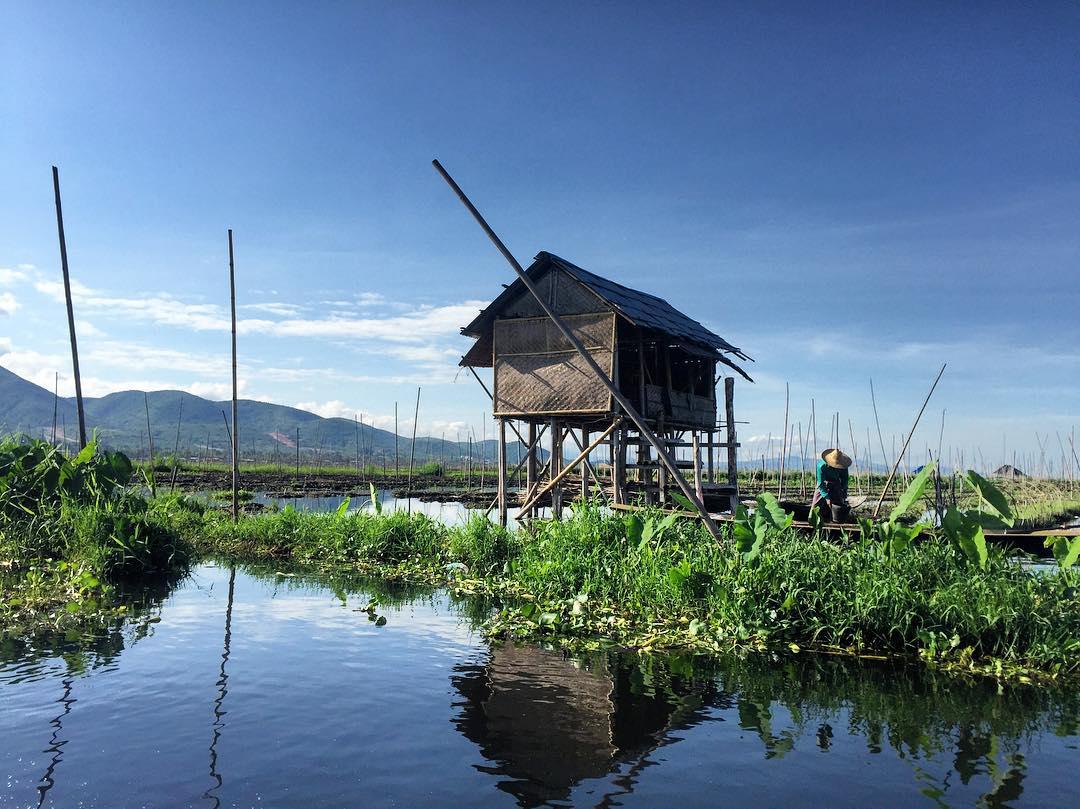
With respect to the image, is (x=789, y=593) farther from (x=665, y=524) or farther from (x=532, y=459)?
(x=532, y=459)

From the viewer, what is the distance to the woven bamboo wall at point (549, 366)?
45.8ft

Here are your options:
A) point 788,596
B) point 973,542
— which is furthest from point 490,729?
point 973,542

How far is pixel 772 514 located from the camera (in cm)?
751

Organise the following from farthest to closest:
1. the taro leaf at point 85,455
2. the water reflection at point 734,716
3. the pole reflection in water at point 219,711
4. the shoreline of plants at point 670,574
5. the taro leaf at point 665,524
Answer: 1. the taro leaf at point 85,455
2. the taro leaf at point 665,524
3. the shoreline of plants at point 670,574
4. the water reflection at point 734,716
5. the pole reflection in water at point 219,711

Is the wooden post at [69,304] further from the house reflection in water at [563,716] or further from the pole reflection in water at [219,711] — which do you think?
the house reflection in water at [563,716]

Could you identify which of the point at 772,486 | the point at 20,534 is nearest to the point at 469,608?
the point at 20,534

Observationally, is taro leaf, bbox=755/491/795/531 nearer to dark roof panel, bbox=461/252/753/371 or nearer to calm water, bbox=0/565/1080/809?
calm water, bbox=0/565/1080/809

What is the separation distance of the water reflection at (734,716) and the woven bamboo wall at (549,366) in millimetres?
7647

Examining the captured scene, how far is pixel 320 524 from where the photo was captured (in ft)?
44.2

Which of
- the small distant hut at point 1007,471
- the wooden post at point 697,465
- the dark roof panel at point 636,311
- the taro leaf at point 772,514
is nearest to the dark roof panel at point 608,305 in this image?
the dark roof panel at point 636,311

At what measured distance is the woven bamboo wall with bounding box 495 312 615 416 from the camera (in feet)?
45.8

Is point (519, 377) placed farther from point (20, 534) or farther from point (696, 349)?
point (20, 534)

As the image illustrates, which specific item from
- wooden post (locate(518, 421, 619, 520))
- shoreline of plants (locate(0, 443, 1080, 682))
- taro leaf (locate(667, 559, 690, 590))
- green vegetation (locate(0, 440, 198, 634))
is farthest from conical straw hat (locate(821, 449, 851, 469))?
green vegetation (locate(0, 440, 198, 634))

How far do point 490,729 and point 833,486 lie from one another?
5.87 metres
